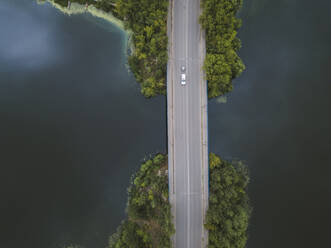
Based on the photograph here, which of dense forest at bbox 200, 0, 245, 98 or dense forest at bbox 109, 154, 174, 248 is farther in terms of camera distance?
dense forest at bbox 200, 0, 245, 98

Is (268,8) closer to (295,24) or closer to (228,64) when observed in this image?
(295,24)

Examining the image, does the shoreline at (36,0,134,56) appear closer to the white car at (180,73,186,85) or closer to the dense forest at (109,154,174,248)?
the white car at (180,73,186,85)

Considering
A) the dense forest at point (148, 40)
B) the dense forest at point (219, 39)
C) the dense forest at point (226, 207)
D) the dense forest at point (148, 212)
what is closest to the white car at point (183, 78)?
the dense forest at point (148, 40)

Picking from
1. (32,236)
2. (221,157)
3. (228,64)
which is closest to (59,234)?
(32,236)

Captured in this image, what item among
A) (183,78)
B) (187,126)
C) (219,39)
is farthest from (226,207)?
(219,39)

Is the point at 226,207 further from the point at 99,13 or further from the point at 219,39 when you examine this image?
the point at 99,13

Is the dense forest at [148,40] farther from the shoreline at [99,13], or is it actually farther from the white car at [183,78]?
the white car at [183,78]

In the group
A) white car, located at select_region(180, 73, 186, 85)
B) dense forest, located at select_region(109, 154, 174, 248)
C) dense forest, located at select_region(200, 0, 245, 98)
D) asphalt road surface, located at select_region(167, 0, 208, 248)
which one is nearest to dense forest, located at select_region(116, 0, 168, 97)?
asphalt road surface, located at select_region(167, 0, 208, 248)

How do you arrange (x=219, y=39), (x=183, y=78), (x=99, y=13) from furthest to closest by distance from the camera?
(x=99, y=13) < (x=183, y=78) < (x=219, y=39)
